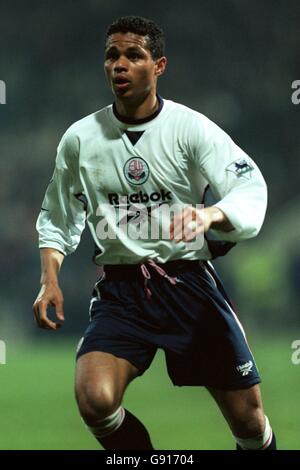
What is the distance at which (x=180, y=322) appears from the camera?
15.3ft

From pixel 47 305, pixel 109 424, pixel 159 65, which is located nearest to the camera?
pixel 109 424

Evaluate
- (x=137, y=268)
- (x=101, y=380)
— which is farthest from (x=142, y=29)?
(x=101, y=380)

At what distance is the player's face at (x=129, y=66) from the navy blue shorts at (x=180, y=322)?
30.2 inches

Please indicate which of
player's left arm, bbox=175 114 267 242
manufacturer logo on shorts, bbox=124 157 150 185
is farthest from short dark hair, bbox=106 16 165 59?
manufacturer logo on shorts, bbox=124 157 150 185

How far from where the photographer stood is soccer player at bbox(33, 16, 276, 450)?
452 centimetres

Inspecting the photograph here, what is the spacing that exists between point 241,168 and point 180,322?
2.38 feet

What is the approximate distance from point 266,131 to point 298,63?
1.18 m

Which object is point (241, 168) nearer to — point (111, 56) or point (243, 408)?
point (111, 56)

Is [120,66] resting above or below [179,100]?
above

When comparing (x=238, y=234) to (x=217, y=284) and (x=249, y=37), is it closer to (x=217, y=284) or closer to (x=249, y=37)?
(x=217, y=284)

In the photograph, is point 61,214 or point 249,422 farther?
point 61,214

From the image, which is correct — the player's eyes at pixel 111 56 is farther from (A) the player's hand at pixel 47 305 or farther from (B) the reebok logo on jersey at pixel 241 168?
(A) the player's hand at pixel 47 305

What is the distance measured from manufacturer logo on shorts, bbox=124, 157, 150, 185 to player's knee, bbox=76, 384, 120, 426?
3.01ft

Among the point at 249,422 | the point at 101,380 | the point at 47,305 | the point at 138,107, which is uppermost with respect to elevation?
the point at 138,107
